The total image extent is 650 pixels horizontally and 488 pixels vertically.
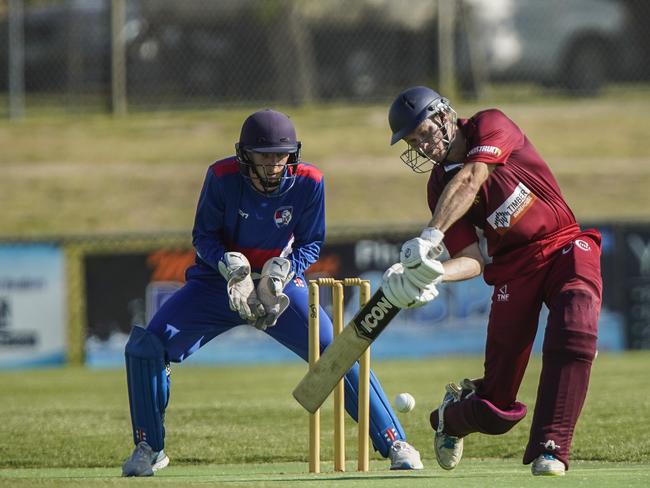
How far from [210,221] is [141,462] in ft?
4.21

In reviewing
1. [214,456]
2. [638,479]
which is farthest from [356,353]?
[214,456]

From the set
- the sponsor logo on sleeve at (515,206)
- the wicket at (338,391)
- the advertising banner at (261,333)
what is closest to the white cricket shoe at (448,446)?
the wicket at (338,391)

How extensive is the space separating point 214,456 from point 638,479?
9.89ft

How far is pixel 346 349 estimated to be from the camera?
621 centimetres

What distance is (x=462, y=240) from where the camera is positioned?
22.1 ft

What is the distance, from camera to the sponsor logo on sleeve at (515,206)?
253 inches

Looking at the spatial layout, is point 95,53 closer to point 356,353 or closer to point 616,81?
point 616,81

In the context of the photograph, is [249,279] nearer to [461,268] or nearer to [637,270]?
[461,268]

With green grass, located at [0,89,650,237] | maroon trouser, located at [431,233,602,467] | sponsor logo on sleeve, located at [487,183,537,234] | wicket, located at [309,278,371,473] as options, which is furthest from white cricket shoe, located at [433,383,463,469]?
green grass, located at [0,89,650,237]

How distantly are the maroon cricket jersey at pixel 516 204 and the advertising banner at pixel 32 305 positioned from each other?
353 inches

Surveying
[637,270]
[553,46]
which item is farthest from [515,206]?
[553,46]

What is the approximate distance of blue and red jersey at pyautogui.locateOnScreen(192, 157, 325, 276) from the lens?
700 centimetres

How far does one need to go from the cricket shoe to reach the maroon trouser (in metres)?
Result: 1.47

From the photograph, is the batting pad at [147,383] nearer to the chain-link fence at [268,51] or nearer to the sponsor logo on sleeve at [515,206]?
the sponsor logo on sleeve at [515,206]
